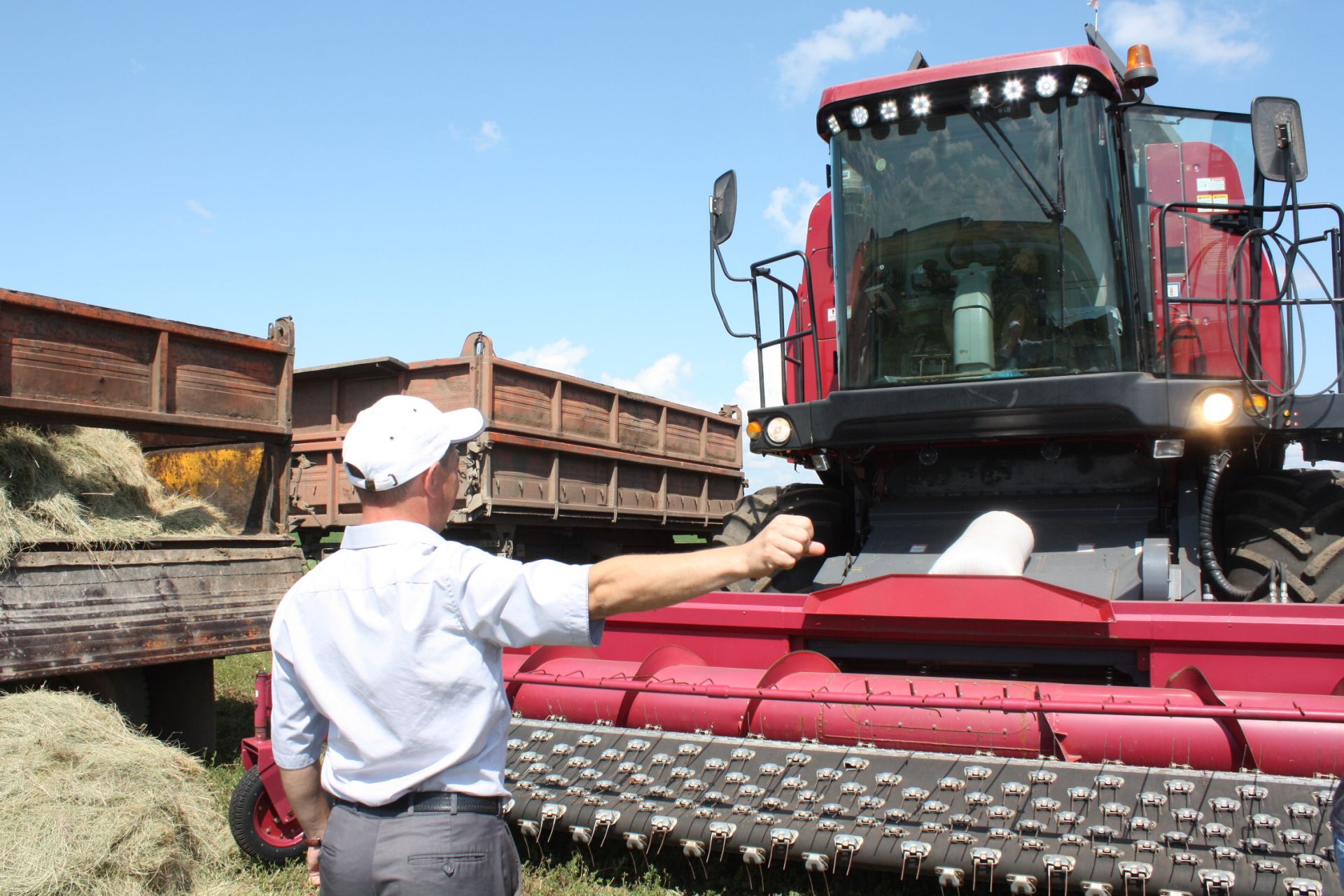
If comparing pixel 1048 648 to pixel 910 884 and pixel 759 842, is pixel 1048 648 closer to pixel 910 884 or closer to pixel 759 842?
pixel 910 884

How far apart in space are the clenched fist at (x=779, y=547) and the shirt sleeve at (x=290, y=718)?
1.02 meters

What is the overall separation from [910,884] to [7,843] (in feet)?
10.1

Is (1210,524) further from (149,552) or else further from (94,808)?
(149,552)

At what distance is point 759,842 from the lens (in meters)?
3.37

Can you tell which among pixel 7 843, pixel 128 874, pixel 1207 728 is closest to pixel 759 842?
pixel 1207 728

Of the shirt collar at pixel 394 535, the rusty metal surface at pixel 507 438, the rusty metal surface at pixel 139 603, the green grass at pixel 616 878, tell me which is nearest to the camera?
the shirt collar at pixel 394 535

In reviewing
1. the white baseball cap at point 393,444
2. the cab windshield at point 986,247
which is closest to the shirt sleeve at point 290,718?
the white baseball cap at point 393,444

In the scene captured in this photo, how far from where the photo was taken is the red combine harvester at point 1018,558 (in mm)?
3221

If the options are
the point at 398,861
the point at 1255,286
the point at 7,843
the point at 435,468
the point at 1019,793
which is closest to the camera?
the point at 398,861

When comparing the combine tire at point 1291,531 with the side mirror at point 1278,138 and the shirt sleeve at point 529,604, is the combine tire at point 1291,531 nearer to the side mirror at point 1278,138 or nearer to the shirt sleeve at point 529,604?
the side mirror at point 1278,138

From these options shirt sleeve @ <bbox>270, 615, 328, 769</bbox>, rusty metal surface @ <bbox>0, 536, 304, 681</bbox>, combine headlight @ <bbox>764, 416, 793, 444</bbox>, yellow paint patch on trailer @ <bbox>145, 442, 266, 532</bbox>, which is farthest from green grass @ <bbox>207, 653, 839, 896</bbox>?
yellow paint patch on trailer @ <bbox>145, 442, 266, 532</bbox>

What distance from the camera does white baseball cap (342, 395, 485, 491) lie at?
84.0 inches

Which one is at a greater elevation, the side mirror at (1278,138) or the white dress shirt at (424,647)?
the side mirror at (1278,138)

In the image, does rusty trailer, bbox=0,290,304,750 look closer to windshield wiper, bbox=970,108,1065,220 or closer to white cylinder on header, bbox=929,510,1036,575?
white cylinder on header, bbox=929,510,1036,575
